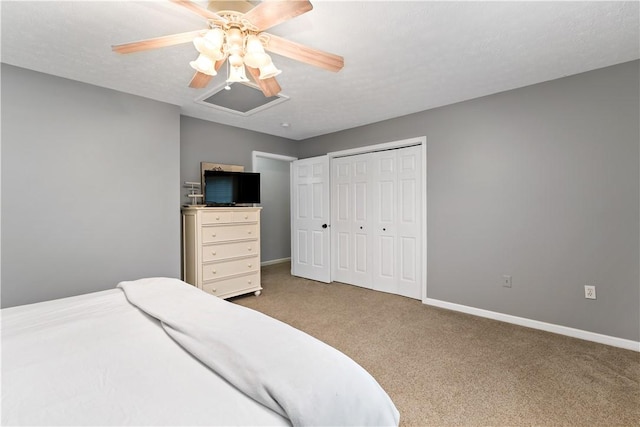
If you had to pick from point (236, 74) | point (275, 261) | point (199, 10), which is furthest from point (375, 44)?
point (275, 261)

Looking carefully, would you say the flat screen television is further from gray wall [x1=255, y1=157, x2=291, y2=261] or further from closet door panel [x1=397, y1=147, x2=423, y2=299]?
closet door panel [x1=397, y1=147, x2=423, y2=299]

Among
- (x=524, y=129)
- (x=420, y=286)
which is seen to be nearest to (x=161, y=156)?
(x=420, y=286)

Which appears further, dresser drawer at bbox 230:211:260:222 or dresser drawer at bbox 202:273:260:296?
dresser drawer at bbox 230:211:260:222

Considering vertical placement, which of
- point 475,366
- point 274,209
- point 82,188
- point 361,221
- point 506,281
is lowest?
point 475,366

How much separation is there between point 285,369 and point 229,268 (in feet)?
9.23

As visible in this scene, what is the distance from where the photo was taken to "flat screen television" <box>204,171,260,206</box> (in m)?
3.70

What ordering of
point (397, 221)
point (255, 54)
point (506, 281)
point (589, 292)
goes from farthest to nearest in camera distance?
point (397, 221) < point (506, 281) < point (589, 292) < point (255, 54)

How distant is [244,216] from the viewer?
3.64 metres

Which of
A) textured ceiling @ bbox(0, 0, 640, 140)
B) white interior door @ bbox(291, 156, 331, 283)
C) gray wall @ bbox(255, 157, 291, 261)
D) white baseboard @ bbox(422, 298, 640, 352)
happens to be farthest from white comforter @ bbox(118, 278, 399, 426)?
gray wall @ bbox(255, 157, 291, 261)

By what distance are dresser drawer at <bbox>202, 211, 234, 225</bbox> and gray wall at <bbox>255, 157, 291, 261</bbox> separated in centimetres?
225

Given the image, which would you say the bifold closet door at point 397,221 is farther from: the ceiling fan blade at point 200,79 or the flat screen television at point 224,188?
the ceiling fan blade at point 200,79

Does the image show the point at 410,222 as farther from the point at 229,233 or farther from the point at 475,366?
the point at 229,233

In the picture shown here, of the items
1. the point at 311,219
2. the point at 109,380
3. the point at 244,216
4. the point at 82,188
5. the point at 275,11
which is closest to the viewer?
the point at 109,380

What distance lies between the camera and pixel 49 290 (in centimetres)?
250
